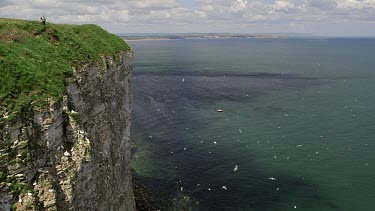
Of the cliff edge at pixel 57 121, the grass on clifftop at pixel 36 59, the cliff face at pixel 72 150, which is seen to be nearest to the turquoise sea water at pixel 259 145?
the cliff face at pixel 72 150

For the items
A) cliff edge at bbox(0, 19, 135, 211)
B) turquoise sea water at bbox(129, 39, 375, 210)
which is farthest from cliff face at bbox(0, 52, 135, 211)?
turquoise sea water at bbox(129, 39, 375, 210)

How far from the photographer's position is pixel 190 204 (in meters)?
45.4

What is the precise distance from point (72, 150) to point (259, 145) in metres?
51.3

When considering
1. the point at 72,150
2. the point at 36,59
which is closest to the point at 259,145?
the point at 72,150

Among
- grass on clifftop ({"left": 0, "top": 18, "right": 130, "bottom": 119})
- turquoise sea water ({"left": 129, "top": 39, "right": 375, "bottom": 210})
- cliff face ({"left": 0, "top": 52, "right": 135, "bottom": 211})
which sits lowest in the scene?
turquoise sea water ({"left": 129, "top": 39, "right": 375, "bottom": 210})

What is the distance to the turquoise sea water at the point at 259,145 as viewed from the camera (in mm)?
47906

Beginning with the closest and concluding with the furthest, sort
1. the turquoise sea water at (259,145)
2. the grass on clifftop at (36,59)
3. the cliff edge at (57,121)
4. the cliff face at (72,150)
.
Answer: the cliff face at (72,150)
the cliff edge at (57,121)
the grass on clifftop at (36,59)
the turquoise sea water at (259,145)

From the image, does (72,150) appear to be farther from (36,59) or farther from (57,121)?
(36,59)

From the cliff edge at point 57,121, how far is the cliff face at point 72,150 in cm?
5

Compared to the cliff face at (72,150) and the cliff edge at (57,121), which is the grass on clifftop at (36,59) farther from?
the cliff face at (72,150)

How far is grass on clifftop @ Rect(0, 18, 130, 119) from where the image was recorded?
17.1m

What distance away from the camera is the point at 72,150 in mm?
19703

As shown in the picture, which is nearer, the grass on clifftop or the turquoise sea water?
the grass on clifftop

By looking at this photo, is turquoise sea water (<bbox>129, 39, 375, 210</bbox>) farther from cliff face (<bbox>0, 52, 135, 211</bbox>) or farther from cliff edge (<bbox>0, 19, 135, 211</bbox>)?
cliff edge (<bbox>0, 19, 135, 211</bbox>)
